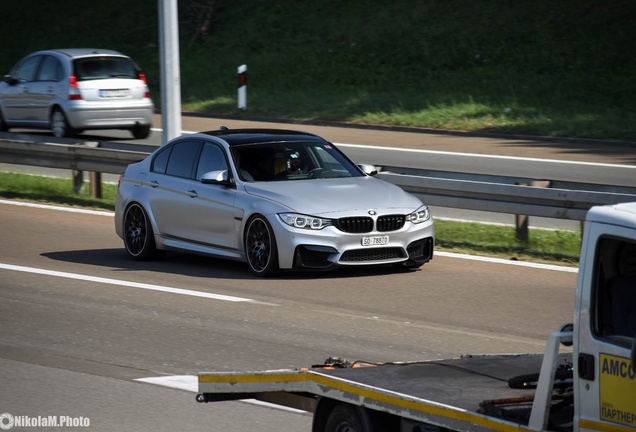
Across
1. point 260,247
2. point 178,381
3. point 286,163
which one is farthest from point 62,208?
point 178,381

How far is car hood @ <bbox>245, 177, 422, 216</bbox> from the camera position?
39.2 ft

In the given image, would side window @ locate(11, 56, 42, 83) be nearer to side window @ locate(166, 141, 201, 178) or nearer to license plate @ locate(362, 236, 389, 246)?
side window @ locate(166, 141, 201, 178)

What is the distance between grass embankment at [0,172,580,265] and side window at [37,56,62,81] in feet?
18.5

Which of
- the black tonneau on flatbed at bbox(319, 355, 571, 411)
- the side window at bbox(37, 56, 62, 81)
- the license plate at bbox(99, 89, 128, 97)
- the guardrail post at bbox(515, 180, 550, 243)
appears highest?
the side window at bbox(37, 56, 62, 81)

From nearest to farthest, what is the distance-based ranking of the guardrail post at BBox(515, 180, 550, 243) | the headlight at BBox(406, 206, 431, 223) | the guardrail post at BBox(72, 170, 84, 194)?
the headlight at BBox(406, 206, 431, 223) < the guardrail post at BBox(515, 180, 550, 243) < the guardrail post at BBox(72, 170, 84, 194)

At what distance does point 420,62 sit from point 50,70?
10464 mm

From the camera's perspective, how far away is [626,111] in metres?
26.1

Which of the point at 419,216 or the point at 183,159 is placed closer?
the point at 419,216

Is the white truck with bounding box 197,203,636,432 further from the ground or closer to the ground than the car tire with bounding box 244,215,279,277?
further from the ground

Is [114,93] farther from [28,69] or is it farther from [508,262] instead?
[508,262]

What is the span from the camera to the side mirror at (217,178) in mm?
12539

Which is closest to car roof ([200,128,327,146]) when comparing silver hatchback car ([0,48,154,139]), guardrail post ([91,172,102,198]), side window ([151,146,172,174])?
side window ([151,146,172,174])

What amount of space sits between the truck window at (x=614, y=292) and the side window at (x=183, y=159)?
9.02 metres

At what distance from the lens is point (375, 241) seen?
39.3ft
